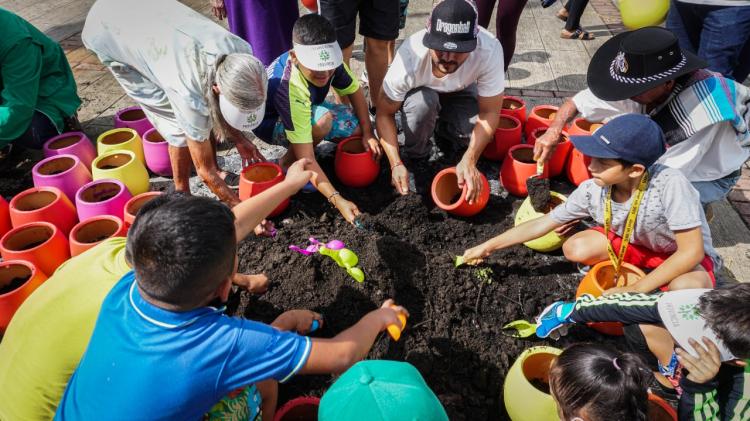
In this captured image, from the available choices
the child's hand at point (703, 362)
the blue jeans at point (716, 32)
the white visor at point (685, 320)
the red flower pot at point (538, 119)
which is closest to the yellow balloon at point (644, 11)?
the blue jeans at point (716, 32)

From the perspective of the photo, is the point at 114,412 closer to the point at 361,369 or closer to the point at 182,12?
the point at 361,369

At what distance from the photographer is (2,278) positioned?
2273 mm

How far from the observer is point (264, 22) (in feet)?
11.3

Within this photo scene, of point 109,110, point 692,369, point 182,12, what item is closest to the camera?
point 692,369

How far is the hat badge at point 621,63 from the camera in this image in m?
2.37

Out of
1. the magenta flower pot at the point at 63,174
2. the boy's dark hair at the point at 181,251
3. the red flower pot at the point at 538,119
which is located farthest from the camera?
the red flower pot at the point at 538,119

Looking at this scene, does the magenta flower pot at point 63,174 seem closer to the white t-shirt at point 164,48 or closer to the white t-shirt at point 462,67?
the white t-shirt at point 164,48

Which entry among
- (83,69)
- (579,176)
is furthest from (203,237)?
(83,69)

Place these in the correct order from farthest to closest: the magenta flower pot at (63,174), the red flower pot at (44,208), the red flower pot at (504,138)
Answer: the red flower pot at (504,138) → the magenta flower pot at (63,174) → the red flower pot at (44,208)

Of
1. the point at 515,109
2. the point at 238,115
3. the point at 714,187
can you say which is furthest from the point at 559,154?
the point at 238,115

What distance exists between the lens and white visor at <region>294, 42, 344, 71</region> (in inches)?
106

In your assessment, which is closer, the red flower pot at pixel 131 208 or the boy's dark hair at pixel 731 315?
the boy's dark hair at pixel 731 315

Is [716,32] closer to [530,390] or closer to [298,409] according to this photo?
[530,390]

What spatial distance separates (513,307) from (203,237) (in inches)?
65.0
